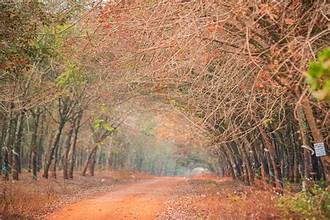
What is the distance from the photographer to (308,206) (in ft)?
30.2

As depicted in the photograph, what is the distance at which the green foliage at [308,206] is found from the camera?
9.05 meters

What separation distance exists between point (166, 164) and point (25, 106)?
274ft

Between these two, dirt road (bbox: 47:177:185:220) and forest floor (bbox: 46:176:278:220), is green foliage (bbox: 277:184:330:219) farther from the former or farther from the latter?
dirt road (bbox: 47:177:185:220)

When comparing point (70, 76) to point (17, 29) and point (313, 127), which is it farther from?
point (313, 127)

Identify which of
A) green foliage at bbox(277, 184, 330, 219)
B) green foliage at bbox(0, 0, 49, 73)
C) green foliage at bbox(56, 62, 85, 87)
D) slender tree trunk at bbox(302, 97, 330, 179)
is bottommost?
green foliage at bbox(277, 184, 330, 219)

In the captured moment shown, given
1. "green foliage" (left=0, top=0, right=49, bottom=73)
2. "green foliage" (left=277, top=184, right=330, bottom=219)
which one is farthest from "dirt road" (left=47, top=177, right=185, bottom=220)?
"green foliage" (left=277, top=184, right=330, bottom=219)

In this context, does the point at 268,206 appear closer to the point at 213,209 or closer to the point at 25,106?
the point at 213,209

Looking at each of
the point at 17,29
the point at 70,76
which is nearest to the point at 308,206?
the point at 17,29

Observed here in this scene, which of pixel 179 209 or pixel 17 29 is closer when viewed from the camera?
pixel 17 29

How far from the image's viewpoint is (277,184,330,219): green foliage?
29.7ft

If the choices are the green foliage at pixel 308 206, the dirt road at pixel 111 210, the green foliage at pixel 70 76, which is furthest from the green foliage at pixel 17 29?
the green foliage at pixel 70 76

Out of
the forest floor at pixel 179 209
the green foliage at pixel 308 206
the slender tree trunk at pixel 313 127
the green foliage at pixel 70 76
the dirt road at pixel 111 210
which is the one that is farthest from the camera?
the green foliage at pixel 70 76

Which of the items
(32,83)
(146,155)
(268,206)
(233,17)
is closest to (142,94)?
(32,83)

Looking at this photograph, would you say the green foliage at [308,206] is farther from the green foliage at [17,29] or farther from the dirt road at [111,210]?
the green foliage at [17,29]
